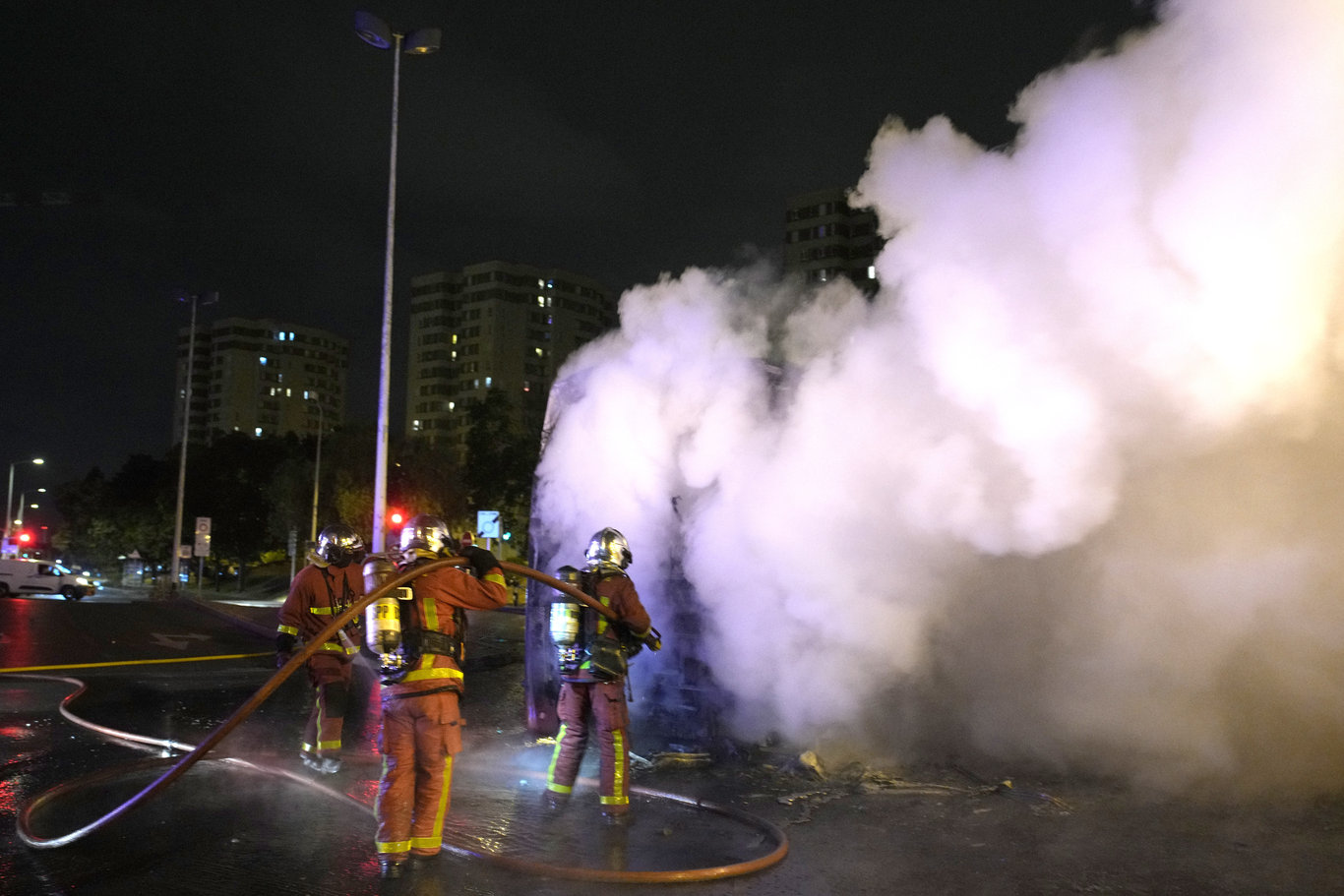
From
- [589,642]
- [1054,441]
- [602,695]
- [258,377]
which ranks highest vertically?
[258,377]

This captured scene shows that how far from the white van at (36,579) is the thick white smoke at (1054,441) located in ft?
103

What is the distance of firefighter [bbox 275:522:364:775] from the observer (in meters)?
8.16

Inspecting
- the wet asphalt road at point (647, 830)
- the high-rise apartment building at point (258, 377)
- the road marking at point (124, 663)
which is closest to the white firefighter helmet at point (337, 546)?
the wet asphalt road at point (647, 830)

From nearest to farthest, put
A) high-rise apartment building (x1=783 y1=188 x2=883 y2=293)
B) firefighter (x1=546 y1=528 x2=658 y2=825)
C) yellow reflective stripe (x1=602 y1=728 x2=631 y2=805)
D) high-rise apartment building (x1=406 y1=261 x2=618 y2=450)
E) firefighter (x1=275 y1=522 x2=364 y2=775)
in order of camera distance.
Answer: yellow reflective stripe (x1=602 y1=728 x2=631 y2=805), firefighter (x1=546 y1=528 x2=658 y2=825), firefighter (x1=275 y1=522 x2=364 y2=775), high-rise apartment building (x1=783 y1=188 x2=883 y2=293), high-rise apartment building (x1=406 y1=261 x2=618 y2=450)

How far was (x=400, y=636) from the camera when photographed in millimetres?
6020

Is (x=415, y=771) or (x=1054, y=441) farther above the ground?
(x=1054, y=441)

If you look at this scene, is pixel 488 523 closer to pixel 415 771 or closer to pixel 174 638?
pixel 174 638

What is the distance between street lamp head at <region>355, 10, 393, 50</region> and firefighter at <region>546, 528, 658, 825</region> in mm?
14263

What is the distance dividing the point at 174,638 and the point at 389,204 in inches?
393

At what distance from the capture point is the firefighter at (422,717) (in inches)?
229

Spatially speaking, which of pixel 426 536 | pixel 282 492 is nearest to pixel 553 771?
pixel 426 536

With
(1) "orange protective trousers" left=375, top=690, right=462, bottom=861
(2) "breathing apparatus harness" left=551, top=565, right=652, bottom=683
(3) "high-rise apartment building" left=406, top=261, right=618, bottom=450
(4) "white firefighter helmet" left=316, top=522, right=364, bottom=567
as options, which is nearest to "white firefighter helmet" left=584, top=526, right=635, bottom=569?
(2) "breathing apparatus harness" left=551, top=565, right=652, bottom=683

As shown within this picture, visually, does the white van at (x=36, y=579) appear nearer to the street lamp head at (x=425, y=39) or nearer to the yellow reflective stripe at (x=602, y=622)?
the street lamp head at (x=425, y=39)

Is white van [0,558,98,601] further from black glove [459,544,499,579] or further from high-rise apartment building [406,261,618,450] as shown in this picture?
high-rise apartment building [406,261,618,450]
